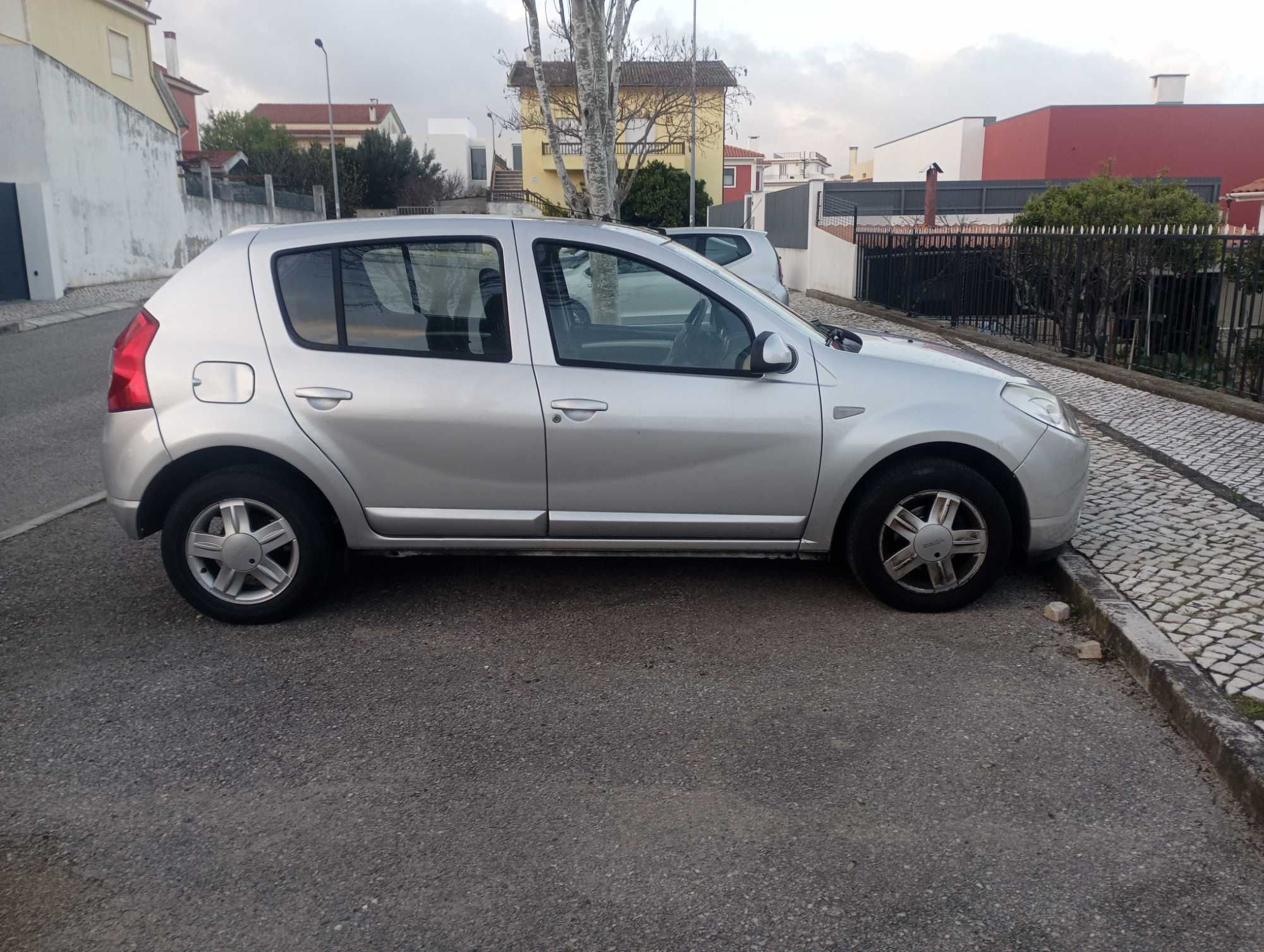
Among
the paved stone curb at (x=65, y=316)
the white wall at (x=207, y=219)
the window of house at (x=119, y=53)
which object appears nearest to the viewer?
the paved stone curb at (x=65, y=316)

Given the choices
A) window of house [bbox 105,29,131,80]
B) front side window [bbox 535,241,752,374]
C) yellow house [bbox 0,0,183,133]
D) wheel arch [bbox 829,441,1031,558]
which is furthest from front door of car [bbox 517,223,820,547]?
window of house [bbox 105,29,131,80]

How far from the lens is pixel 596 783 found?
11.7 ft

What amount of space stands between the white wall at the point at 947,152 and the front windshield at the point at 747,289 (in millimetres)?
48395

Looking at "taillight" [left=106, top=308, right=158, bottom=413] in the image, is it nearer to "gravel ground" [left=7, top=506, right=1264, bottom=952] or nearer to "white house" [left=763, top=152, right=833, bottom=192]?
"gravel ground" [left=7, top=506, right=1264, bottom=952]

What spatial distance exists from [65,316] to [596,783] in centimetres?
1954

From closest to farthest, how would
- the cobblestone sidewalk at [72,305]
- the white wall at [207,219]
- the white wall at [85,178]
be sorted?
the cobblestone sidewalk at [72,305], the white wall at [85,178], the white wall at [207,219]

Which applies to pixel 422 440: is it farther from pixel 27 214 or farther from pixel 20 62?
pixel 20 62

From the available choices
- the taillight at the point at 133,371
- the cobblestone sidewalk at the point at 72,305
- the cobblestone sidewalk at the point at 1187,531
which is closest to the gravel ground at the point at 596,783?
the cobblestone sidewalk at the point at 1187,531

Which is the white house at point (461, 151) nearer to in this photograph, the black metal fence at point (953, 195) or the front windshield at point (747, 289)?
the black metal fence at point (953, 195)

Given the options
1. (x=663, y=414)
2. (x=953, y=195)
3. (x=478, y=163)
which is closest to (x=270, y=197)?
(x=953, y=195)

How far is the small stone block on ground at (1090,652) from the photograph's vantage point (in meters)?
4.54

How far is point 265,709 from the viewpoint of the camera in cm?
408

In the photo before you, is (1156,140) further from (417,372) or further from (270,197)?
(417,372)

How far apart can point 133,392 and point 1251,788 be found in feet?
14.5
